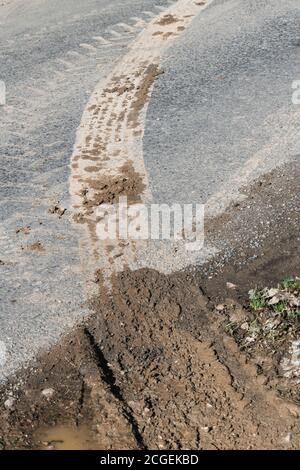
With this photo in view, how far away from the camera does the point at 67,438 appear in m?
5.01

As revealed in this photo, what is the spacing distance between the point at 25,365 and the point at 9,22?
8.77 meters

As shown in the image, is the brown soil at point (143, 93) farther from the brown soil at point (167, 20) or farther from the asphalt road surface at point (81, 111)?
the brown soil at point (167, 20)

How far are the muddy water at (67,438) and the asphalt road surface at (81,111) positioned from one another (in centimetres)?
73

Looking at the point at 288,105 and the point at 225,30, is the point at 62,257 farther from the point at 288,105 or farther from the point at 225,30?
the point at 225,30

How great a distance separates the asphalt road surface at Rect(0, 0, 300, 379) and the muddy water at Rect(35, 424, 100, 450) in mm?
732

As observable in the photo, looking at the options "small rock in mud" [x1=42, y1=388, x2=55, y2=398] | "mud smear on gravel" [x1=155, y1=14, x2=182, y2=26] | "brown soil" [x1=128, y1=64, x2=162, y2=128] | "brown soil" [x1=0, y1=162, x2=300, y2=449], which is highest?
"mud smear on gravel" [x1=155, y1=14, x2=182, y2=26]

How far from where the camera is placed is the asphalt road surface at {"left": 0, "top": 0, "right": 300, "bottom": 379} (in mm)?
6609

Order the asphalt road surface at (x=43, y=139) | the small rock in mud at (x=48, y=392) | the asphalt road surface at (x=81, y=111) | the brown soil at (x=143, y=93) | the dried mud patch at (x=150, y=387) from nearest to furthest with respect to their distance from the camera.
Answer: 1. the dried mud patch at (x=150, y=387)
2. the small rock in mud at (x=48, y=392)
3. the asphalt road surface at (x=43, y=139)
4. the asphalt road surface at (x=81, y=111)
5. the brown soil at (x=143, y=93)

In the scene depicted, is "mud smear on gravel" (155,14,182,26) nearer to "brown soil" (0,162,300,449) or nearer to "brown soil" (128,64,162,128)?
"brown soil" (128,64,162,128)

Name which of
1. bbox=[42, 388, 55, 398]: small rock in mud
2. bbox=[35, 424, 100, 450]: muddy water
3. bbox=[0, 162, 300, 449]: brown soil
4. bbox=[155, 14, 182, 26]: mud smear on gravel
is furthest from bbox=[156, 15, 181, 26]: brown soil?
bbox=[35, 424, 100, 450]: muddy water

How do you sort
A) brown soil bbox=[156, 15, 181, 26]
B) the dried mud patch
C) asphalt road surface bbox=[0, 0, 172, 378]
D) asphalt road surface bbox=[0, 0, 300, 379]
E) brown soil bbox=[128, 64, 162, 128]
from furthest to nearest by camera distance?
brown soil bbox=[156, 15, 181, 26]
brown soil bbox=[128, 64, 162, 128]
asphalt road surface bbox=[0, 0, 300, 379]
asphalt road surface bbox=[0, 0, 172, 378]
the dried mud patch

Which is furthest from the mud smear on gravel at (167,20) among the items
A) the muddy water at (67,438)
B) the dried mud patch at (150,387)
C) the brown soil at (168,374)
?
the muddy water at (67,438)

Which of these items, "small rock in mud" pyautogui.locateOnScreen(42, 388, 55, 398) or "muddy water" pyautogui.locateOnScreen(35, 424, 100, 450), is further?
"small rock in mud" pyautogui.locateOnScreen(42, 388, 55, 398)

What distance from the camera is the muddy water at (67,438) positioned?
4.94 meters
